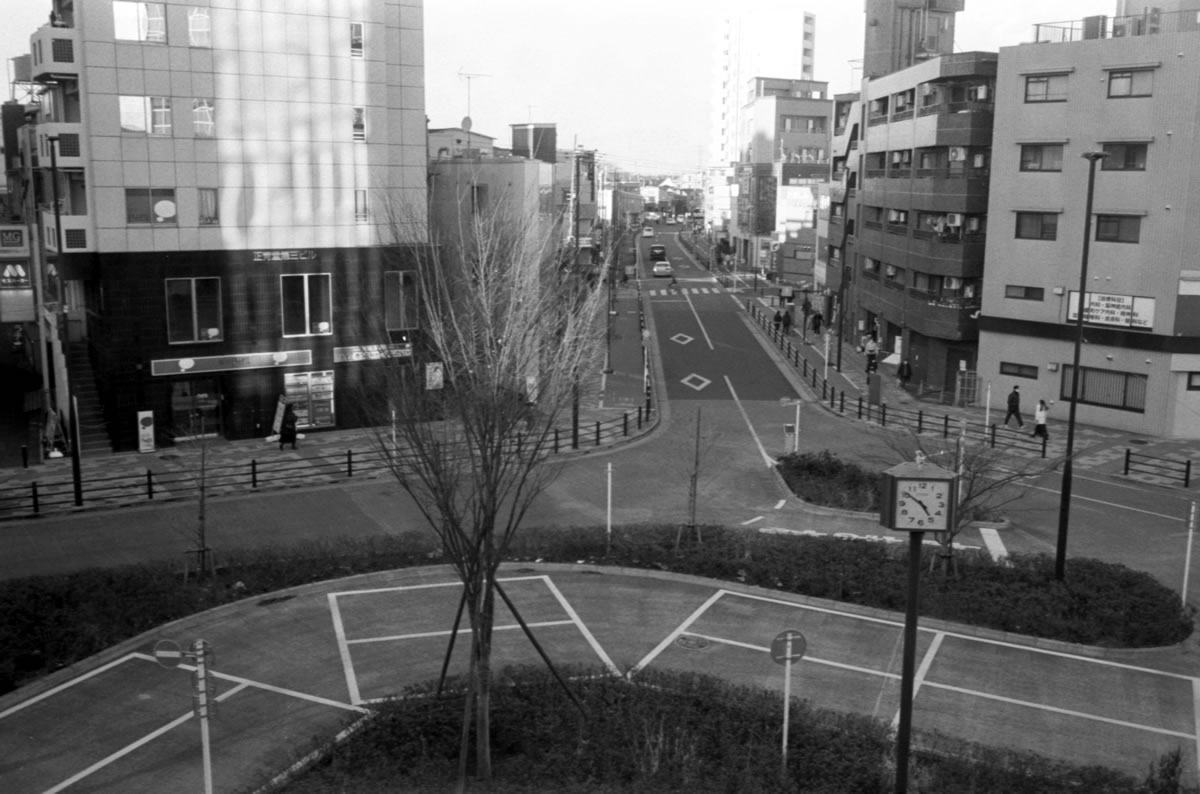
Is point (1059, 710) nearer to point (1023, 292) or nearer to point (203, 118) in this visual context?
point (1023, 292)

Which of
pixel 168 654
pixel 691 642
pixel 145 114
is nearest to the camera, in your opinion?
pixel 168 654

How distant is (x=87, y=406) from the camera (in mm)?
30734

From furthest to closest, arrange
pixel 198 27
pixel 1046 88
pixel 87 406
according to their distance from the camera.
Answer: pixel 1046 88 < pixel 87 406 < pixel 198 27

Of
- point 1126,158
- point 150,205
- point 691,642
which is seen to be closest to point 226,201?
point 150,205

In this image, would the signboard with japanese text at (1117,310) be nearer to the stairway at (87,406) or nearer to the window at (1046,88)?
the window at (1046,88)

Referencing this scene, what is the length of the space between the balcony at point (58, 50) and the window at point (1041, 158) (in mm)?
28296

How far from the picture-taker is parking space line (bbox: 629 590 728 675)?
15469mm

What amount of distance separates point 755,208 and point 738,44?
7347 centimetres

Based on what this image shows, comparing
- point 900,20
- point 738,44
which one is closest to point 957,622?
point 900,20

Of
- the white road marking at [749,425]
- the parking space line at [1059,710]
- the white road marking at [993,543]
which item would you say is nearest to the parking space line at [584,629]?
the parking space line at [1059,710]

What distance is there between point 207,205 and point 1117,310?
26663 mm

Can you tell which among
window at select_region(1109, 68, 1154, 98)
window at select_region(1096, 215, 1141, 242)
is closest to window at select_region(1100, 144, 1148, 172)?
window at select_region(1096, 215, 1141, 242)

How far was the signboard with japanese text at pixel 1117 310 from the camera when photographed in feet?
108

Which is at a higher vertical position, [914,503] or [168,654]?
[914,503]
